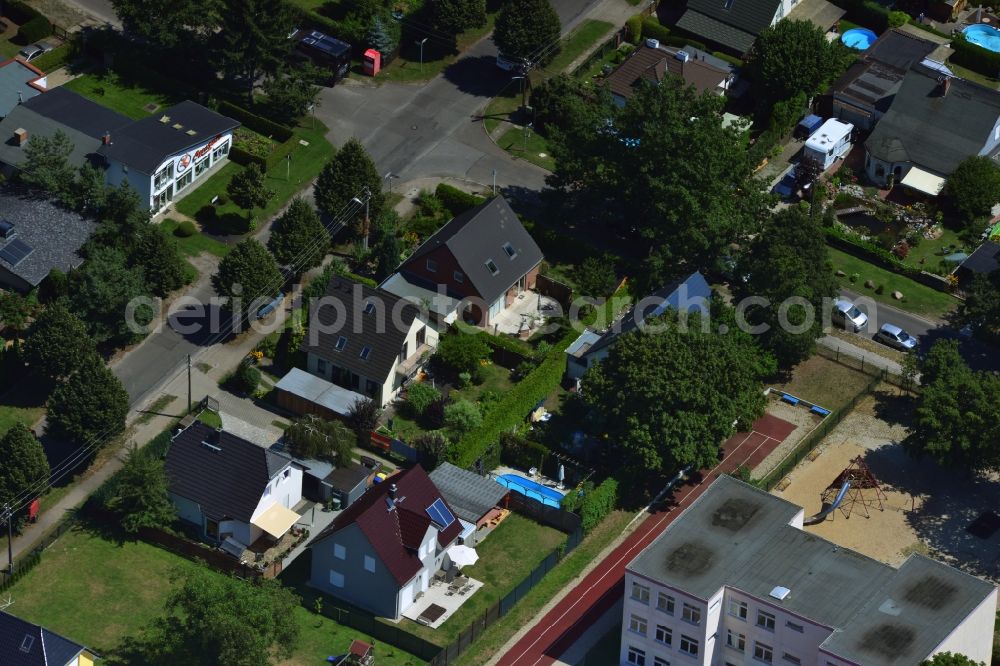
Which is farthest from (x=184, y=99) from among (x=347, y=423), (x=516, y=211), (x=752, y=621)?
(x=752, y=621)

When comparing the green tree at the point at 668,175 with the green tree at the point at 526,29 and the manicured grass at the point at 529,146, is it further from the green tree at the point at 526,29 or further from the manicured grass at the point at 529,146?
the green tree at the point at 526,29

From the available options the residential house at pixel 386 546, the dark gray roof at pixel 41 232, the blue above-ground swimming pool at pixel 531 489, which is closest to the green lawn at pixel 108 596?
the residential house at pixel 386 546

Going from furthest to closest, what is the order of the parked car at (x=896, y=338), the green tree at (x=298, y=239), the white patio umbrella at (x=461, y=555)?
the parked car at (x=896, y=338) → the green tree at (x=298, y=239) → the white patio umbrella at (x=461, y=555)

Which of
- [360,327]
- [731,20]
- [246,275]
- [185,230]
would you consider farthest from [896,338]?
[185,230]

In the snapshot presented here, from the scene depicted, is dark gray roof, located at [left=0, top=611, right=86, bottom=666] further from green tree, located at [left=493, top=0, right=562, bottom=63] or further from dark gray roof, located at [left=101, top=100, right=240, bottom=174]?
green tree, located at [left=493, top=0, right=562, bottom=63]

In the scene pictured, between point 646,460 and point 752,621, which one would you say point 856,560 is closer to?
point 752,621
